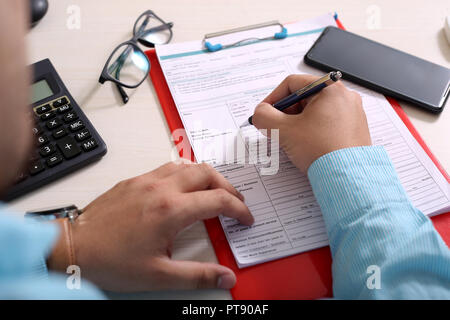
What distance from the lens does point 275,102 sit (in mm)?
641

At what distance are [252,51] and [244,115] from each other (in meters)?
0.16

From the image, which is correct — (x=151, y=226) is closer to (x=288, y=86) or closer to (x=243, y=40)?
(x=288, y=86)

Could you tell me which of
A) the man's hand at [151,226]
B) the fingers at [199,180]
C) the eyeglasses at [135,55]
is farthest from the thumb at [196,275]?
the eyeglasses at [135,55]

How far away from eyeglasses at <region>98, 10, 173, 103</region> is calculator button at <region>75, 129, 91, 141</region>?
0.10 m

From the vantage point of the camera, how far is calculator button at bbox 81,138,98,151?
0.59m

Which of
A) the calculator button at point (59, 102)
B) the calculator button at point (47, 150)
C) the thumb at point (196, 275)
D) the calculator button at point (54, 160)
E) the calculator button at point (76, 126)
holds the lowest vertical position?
the thumb at point (196, 275)

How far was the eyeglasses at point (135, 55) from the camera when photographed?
2.26 feet

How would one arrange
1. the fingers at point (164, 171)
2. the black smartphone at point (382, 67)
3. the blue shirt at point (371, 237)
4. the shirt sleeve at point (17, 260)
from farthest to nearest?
the black smartphone at point (382, 67)
the fingers at point (164, 171)
the blue shirt at point (371, 237)
the shirt sleeve at point (17, 260)

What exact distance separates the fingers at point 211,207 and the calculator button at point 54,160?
0.20m

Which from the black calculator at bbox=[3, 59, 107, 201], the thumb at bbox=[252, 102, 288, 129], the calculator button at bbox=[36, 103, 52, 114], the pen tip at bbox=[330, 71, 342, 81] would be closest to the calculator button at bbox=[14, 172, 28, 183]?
the black calculator at bbox=[3, 59, 107, 201]

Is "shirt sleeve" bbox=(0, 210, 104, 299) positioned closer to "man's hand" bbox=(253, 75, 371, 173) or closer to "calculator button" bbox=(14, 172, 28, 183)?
"calculator button" bbox=(14, 172, 28, 183)

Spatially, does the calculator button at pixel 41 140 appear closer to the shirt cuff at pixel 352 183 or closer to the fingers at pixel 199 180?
the fingers at pixel 199 180

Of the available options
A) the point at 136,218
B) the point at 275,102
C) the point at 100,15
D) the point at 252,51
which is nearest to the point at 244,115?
the point at 275,102
